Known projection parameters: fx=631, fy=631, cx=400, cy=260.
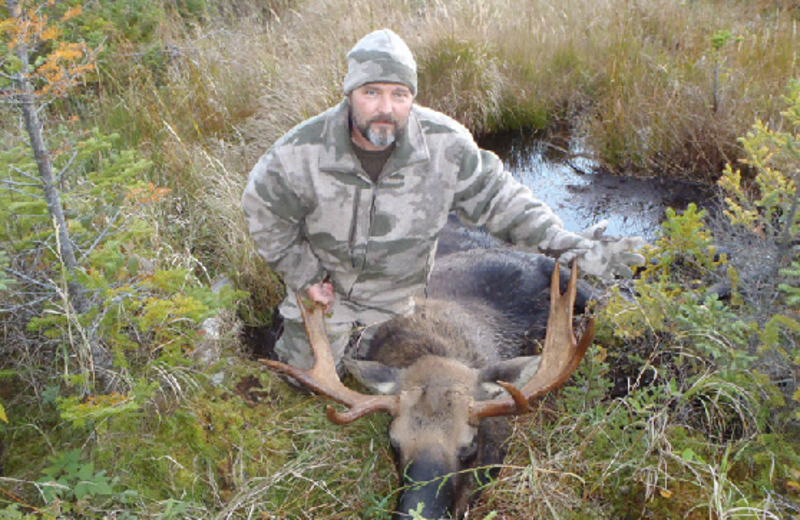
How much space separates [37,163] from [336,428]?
80.6 inches

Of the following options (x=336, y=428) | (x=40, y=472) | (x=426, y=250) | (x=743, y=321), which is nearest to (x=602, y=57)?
(x=426, y=250)

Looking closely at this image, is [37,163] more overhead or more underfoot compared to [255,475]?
more overhead

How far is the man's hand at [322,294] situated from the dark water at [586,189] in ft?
8.14

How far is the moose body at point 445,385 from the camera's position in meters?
2.86

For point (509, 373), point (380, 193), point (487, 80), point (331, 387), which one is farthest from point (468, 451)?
point (487, 80)

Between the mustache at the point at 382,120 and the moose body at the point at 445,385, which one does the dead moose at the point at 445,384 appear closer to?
the moose body at the point at 445,385

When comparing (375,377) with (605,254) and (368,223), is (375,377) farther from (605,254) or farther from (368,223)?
(605,254)

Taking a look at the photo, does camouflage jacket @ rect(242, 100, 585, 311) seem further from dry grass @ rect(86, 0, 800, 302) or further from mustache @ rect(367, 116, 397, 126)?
dry grass @ rect(86, 0, 800, 302)

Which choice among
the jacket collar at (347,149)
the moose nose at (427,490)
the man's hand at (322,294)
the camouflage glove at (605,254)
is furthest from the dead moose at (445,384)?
the jacket collar at (347,149)

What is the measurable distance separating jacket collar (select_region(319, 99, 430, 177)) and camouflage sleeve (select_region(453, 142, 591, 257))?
0.30 m

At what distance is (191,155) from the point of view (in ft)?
17.5

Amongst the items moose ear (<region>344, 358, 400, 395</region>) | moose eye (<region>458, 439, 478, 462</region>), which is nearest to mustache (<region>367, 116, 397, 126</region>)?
moose ear (<region>344, 358, 400, 395</region>)

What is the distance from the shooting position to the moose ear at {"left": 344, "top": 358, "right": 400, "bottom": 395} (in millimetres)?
3311

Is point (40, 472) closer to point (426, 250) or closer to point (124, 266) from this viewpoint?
point (124, 266)
